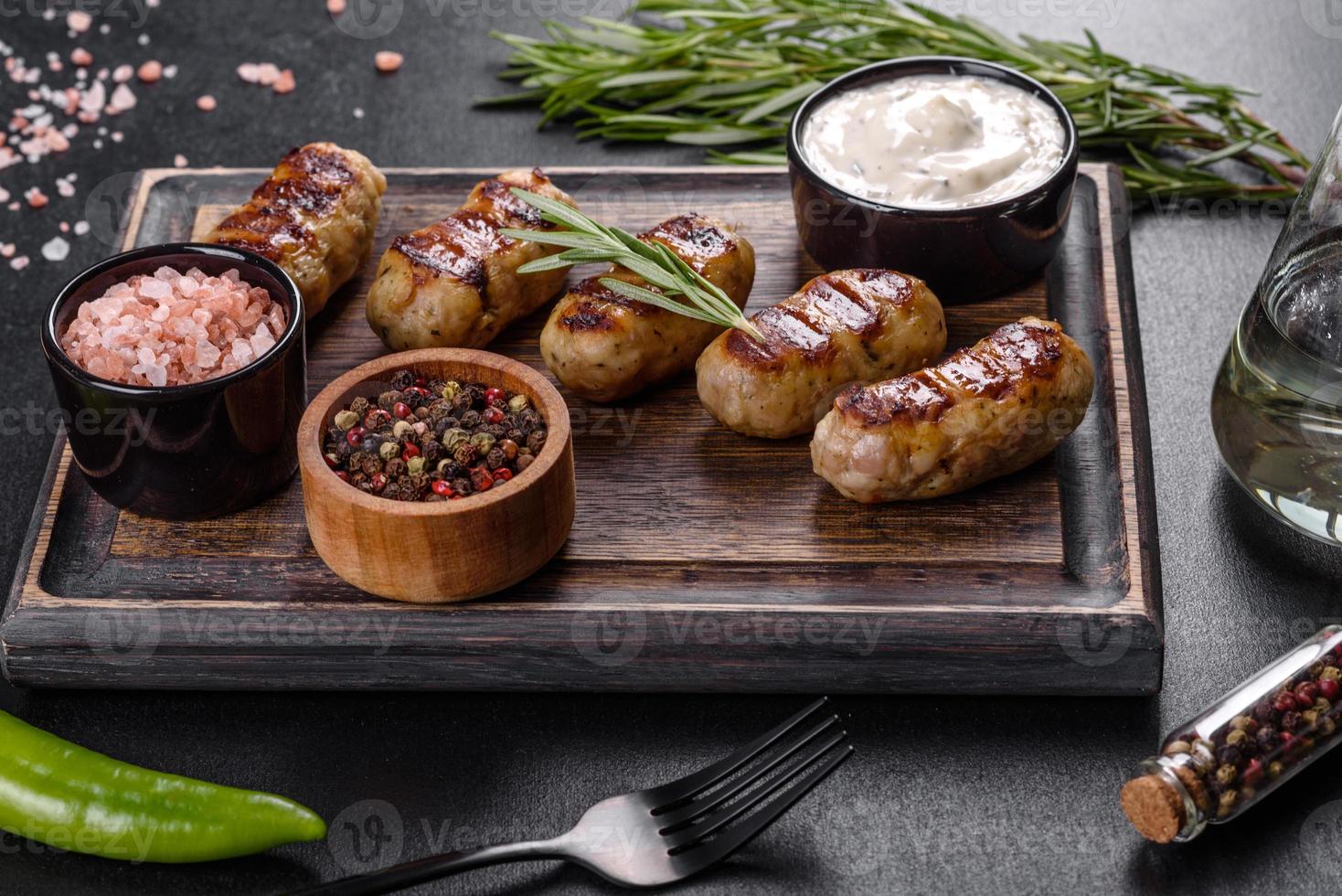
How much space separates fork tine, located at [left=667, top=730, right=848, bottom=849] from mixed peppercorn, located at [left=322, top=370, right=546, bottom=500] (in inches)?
29.1

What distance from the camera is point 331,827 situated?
9.36 ft

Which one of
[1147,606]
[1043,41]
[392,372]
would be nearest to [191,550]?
[392,372]

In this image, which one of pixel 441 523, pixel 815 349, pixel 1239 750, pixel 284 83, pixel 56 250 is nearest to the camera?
pixel 1239 750

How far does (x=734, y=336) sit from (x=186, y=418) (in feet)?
3.74

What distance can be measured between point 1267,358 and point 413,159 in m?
2.57

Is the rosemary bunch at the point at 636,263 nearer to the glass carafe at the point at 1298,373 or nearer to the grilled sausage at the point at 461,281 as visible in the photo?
the grilled sausage at the point at 461,281

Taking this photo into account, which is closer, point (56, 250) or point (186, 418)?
point (186, 418)

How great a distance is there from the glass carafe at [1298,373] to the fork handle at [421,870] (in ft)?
5.69

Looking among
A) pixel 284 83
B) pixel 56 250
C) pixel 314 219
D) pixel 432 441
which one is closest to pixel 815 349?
pixel 432 441

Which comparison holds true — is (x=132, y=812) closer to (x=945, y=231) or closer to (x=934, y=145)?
(x=945, y=231)

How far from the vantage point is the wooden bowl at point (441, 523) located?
2867mm

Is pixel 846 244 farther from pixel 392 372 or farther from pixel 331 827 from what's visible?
pixel 331 827

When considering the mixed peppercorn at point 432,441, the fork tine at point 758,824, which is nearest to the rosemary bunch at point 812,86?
the mixed peppercorn at point 432,441

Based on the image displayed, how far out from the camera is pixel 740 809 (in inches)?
109
